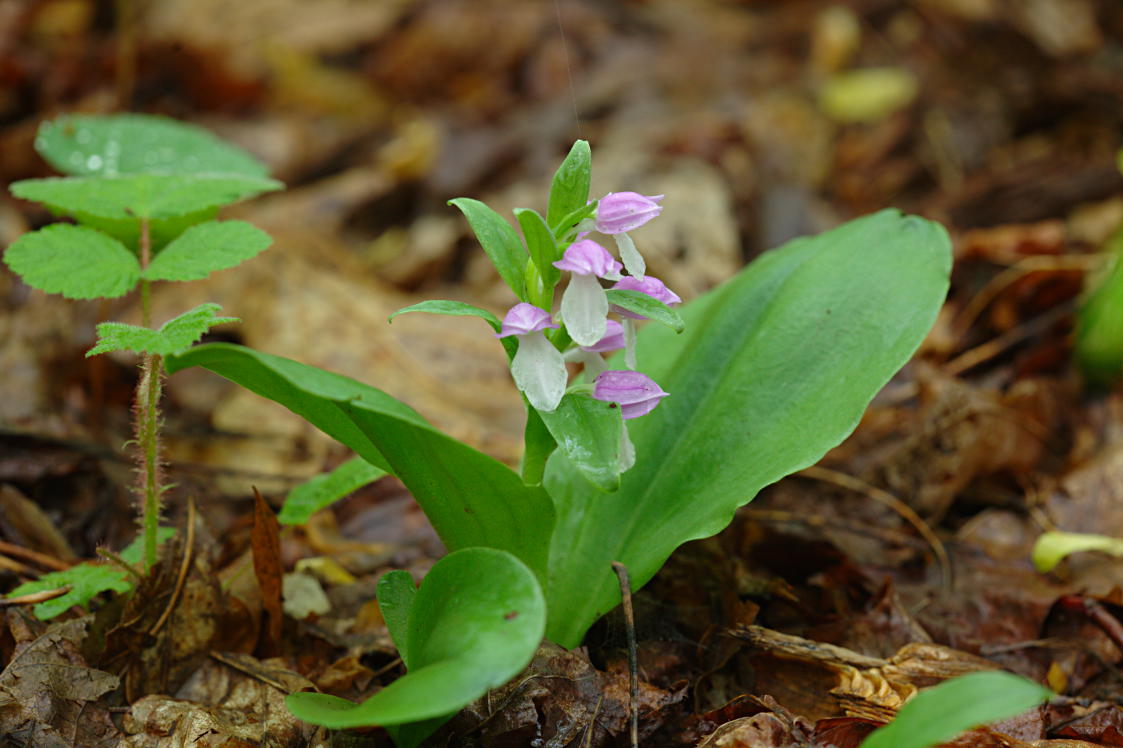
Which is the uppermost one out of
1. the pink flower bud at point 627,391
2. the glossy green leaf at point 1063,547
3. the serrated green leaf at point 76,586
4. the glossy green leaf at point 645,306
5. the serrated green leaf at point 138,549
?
the glossy green leaf at point 645,306

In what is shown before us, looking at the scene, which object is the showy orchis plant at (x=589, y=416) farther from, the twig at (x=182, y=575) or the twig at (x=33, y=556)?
the twig at (x=33, y=556)

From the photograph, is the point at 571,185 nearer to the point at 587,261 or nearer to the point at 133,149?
the point at 587,261

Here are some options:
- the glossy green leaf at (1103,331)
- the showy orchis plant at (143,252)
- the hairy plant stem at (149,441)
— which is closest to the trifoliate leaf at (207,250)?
the showy orchis plant at (143,252)

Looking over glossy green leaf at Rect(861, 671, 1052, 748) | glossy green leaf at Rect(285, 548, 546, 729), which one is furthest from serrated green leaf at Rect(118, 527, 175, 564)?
glossy green leaf at Rect(861, 671, 1052, 748)

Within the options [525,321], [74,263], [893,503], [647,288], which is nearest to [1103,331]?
[893,503]

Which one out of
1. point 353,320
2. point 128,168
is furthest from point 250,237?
point 353,320

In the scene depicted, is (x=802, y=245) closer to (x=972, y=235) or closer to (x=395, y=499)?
(x=395, y=499)

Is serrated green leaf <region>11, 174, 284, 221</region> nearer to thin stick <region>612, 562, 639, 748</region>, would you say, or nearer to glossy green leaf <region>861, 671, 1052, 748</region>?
thin stick <region>612, 562, 639, 748</region>
